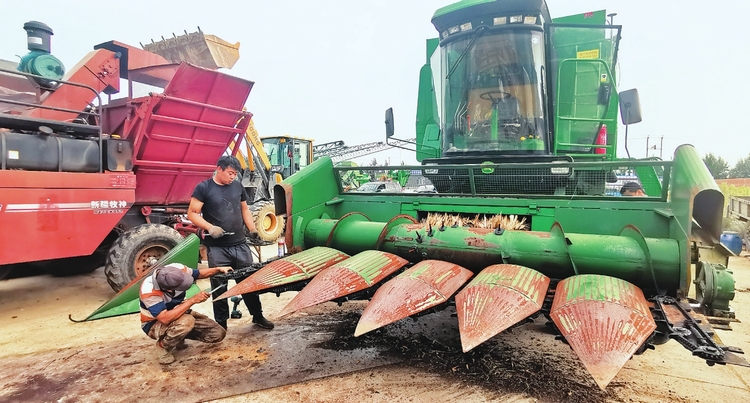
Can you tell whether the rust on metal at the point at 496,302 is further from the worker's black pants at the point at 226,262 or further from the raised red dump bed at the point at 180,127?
the raised red dump bed at the point at 180,127

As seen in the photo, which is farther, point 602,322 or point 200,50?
point 200,50

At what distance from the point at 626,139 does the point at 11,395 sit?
514 centimetres

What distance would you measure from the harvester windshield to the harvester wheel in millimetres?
5895

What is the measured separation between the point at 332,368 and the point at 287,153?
9.38m

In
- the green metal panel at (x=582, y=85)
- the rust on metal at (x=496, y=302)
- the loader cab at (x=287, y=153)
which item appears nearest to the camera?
the rust on metal at (x=496, y=302)

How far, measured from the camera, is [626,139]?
13.4 feet

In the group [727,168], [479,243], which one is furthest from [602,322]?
[727,168]

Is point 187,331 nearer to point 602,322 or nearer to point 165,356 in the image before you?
point 165,356

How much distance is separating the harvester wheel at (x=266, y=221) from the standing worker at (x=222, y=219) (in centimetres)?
535

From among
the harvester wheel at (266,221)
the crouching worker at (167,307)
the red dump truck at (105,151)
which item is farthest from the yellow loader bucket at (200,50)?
the crouching worker at (167,307)

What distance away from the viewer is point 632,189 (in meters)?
3.58

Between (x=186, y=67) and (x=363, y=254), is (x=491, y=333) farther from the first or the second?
(x=186, y=67)

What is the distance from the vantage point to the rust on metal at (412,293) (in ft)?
7.34

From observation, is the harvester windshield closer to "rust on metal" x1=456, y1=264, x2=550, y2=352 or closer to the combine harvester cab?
the combine harvester cab
